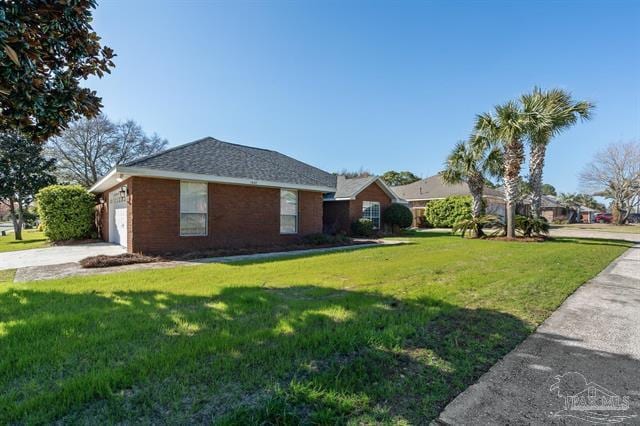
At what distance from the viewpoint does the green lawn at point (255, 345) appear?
2.30 m

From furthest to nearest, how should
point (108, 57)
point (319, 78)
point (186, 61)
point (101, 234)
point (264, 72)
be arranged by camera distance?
point (101, 234)
point (319, 78)
point (264, 72)
point (186, 61)
point (108, 57)

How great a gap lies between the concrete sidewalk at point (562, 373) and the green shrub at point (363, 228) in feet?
45.5

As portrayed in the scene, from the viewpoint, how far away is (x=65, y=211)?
52.4ft

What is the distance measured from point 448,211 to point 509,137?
43.1ft

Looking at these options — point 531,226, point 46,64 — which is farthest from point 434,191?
point 46,64

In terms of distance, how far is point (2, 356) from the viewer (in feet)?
9.93

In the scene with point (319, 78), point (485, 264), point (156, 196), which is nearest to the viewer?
point (485, 264)

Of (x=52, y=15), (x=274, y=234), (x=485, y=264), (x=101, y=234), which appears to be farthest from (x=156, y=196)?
(x=485, y=264)

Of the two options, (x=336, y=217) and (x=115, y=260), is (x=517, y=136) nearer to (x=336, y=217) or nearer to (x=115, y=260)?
(x=336, y=217)

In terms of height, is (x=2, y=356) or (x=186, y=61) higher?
(x=186, y=61)

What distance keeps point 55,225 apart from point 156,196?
9.41m

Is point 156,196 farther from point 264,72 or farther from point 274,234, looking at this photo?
point 264,72

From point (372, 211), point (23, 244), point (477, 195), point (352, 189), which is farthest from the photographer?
point (372, 211)

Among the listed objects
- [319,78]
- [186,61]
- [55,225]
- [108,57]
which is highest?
[319,78]
